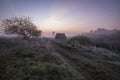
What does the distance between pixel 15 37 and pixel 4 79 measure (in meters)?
16.9

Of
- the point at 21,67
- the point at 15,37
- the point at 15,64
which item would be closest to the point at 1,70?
the point at 15,64

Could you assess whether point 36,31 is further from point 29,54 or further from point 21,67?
point 21,67

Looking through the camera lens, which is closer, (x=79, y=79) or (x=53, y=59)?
(x=79, y=79)

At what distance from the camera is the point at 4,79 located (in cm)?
866

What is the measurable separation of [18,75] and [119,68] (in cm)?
1196

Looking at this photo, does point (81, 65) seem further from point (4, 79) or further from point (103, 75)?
point (4, 79)

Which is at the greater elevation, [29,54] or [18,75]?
[29,54]

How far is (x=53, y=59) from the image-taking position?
40.4ft

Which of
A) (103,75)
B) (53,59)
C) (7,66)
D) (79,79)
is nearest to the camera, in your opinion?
(79,79)

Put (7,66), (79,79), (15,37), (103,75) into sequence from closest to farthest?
(79,79) → (7,66) → (103,75) → (15,37)

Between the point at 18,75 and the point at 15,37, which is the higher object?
the point at 15,37

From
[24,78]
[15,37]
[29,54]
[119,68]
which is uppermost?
[15,37]

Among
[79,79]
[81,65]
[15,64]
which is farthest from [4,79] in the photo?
[81,65]

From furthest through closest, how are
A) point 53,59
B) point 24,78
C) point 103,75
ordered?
point 53,59
point 103,75
point 24,78
